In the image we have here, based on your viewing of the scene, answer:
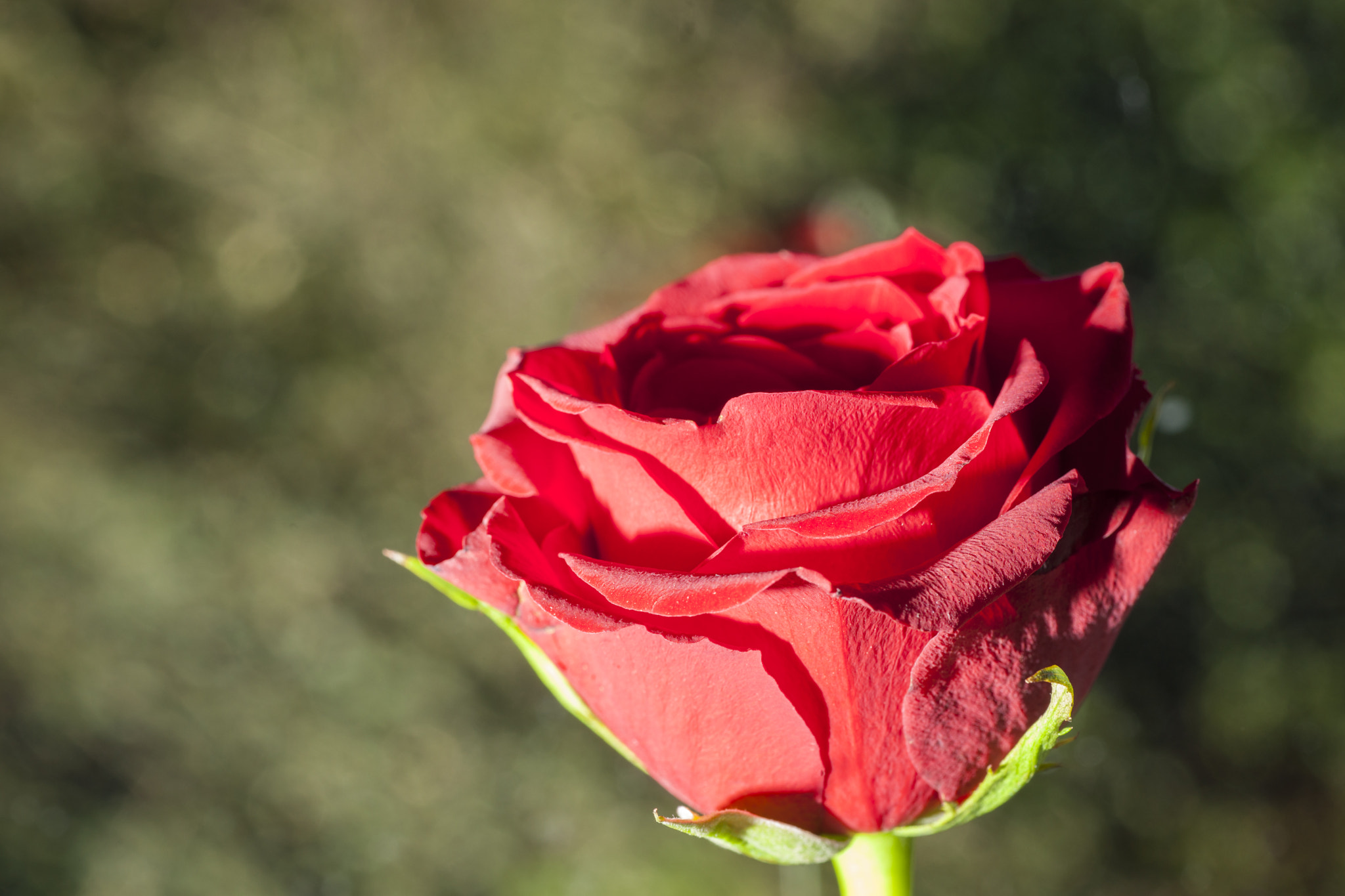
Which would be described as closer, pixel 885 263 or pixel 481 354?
pixel 885 263

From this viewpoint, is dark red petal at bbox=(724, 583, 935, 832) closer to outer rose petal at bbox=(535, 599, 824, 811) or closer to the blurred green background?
outer rose petal at bbox=(535, 599, 824, 811)

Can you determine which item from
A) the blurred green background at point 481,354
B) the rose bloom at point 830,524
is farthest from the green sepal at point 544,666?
the blurred green background at point 481,354

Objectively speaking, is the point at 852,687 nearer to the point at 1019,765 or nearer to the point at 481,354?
the point at 1019,765

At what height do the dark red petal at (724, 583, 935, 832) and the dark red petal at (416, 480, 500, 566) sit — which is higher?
the dark red petal at (416, 480, 500, 566)

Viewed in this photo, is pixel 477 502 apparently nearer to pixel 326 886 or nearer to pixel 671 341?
pixel 671 341

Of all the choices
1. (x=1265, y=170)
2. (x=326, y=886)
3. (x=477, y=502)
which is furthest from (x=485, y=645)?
(x=1265, y=170)

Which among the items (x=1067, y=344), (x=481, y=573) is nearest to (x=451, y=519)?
(x=481, y=573)

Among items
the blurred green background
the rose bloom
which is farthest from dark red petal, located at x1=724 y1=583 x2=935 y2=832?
the blurred green background
